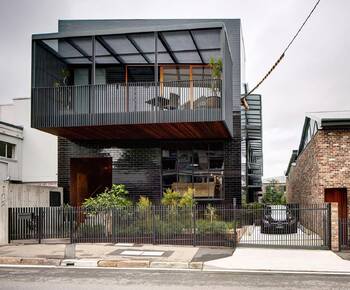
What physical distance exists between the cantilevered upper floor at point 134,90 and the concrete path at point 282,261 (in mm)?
5558

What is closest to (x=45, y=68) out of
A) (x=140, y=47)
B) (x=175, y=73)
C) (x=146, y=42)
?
(x=140, y=47)

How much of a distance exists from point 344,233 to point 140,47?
1103 centimetres

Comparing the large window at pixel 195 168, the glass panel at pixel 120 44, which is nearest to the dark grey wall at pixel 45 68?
the glass panel at pixel 120 44

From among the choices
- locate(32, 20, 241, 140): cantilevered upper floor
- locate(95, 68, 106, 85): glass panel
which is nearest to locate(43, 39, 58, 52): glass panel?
locate(32, 20, 241, 140): cantilevered upper floor

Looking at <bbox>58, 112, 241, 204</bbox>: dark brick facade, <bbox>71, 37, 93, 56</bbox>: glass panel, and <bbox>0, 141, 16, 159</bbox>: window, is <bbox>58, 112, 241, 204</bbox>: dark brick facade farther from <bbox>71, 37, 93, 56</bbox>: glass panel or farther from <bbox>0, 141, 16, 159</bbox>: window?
<bbox>0, 141, 16, 159</bbox>: window

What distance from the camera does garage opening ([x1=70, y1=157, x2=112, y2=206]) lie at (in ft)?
81.4

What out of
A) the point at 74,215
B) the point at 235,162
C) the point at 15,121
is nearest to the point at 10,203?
the point at 74,215

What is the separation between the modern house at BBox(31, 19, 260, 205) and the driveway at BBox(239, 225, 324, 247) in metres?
4.57

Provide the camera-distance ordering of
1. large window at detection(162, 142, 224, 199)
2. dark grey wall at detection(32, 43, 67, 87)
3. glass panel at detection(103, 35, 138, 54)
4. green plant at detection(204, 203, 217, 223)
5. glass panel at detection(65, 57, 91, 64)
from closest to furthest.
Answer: green plant at detection(204, 203, 217, 223) < glass panel at detection(103, 35, 138, 54) < dark grey wall at detection(32, 43, 67, 87) < glass panel at detection(65, 57, 91, 64) < large window at detection(162, 142, 224, 199)

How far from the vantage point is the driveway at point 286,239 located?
17431 mm

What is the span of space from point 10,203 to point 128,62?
8.74 m

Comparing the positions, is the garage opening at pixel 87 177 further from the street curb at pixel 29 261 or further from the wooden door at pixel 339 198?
the wooden door at pixel 339 198

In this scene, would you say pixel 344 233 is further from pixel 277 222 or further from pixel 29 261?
pixel 29 261

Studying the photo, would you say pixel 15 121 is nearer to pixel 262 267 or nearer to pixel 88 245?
pixel 88 245
